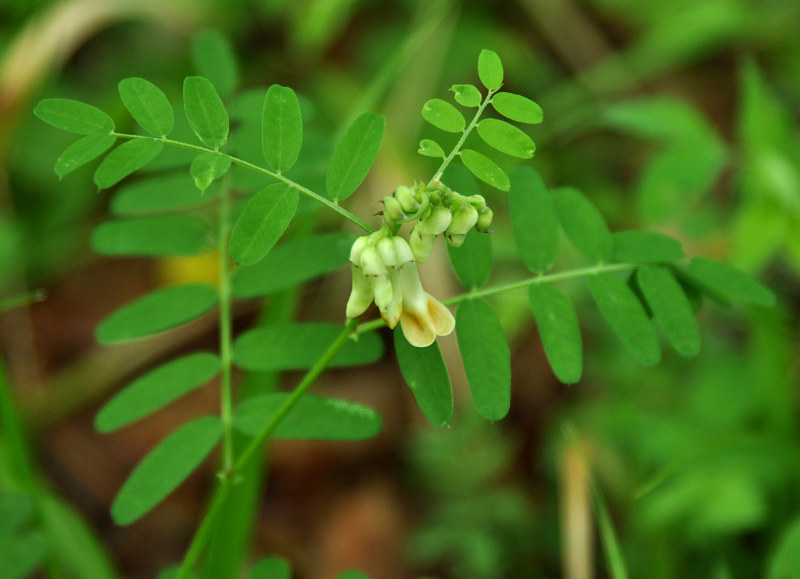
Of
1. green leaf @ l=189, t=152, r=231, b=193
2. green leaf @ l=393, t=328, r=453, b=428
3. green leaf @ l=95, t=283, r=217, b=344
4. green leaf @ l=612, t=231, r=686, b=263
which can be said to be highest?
green leaf @ l=189, t=152, r=231, b=193

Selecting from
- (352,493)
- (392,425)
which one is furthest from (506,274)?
(352,493)

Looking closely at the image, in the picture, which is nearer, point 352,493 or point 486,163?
point 486,163

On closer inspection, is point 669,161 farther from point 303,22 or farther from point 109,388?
point 109,388

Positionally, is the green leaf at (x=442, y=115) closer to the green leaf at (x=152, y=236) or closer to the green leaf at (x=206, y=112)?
the green leaf at (x=206, y=112)

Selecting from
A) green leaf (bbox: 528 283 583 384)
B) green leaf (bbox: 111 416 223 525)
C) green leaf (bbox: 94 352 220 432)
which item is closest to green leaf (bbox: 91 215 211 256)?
green leaf (bbox: 94 352 220 432)

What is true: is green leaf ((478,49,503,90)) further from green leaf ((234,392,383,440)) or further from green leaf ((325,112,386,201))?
green leaf ((234,392,383,440))

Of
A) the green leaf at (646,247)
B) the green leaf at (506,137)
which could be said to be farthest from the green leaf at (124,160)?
the green leaf at (646,247)
